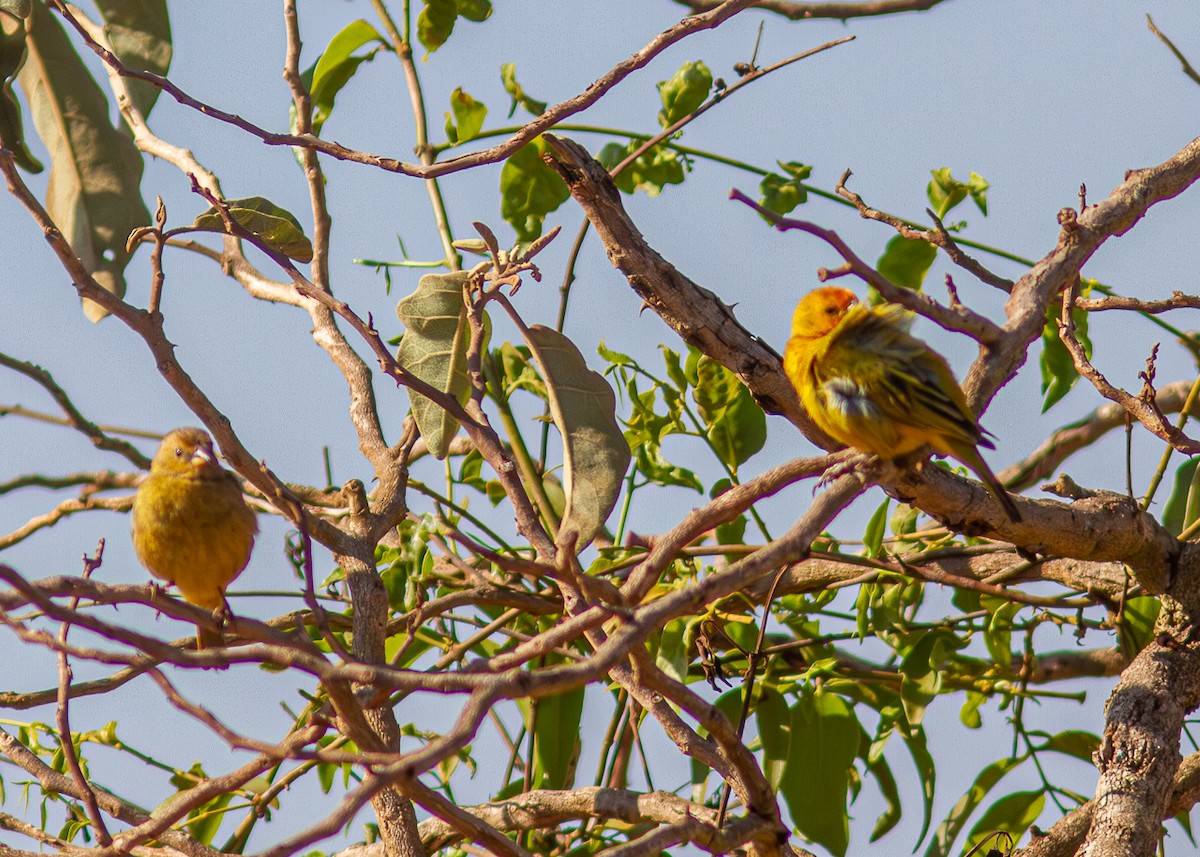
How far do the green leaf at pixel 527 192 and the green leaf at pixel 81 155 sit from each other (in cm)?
101

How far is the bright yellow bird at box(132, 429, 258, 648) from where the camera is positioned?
3.22 m

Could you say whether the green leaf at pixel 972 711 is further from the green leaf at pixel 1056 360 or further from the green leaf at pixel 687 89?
the green leaf at pixel 687 89

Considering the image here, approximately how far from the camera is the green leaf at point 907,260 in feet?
11.4

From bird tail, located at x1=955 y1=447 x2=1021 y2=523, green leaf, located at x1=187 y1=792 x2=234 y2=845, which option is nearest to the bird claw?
bird tail, located at x1=955 y1=447 x2=1021 y2=523

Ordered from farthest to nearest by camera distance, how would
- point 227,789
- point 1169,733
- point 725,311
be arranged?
point 1169,733 < point 725,311 < point 227,789

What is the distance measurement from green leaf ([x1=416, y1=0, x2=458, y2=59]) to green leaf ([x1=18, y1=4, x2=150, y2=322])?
887 mm

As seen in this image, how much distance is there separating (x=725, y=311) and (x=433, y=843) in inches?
61.8

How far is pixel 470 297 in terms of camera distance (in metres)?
2.86

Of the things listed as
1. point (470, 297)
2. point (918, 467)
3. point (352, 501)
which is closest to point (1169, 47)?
point (918, 467)

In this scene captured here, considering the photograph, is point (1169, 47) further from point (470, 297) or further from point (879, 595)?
point (470, 297)

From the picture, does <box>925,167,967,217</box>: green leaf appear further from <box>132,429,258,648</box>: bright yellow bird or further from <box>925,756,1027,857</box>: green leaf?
<box>132,429,258,648</box>: bright yellow bird

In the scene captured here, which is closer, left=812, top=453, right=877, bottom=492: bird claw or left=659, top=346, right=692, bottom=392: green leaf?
left=812, top=453, right=877, bottom=492: bird claw

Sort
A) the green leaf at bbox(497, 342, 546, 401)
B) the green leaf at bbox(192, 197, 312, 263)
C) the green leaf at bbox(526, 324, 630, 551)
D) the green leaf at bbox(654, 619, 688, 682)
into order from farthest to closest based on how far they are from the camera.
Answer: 1. the green leaf at bbox(497, 342, 546, 401)
2. the green leaf at bbox(654, 619, 688, 682)
3. the green leaf at bbox(192, 197, 312, 263)
4. the green leaf at bbox(526, 324, 630, 551)

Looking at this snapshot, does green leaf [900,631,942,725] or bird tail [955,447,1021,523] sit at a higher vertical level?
bird tail [955,447,1021,523]
